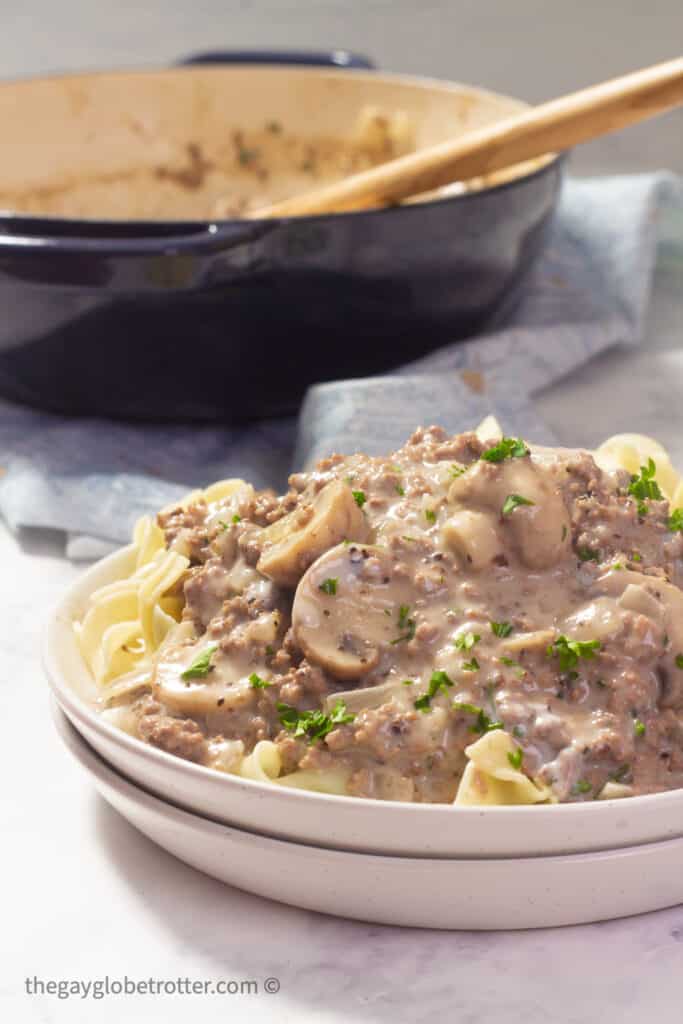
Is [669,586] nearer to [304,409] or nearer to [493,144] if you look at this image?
[304,409]

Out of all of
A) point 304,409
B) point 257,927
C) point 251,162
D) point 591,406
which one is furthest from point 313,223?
point 257,927

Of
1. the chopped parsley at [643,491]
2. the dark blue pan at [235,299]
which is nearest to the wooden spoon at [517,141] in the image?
the dark blue pan at [235,299]

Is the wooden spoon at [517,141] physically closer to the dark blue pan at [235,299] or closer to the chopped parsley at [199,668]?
the dark blue pan at [235,299]

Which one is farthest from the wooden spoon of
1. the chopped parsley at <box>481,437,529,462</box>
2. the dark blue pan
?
the chopped parsley at <box>481,437,529,462</box>

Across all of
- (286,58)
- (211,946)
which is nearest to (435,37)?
(286,58)

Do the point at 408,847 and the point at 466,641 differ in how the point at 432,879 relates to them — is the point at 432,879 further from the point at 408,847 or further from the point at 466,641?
the point at 466,641

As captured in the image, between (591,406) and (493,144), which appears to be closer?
(493,144)
